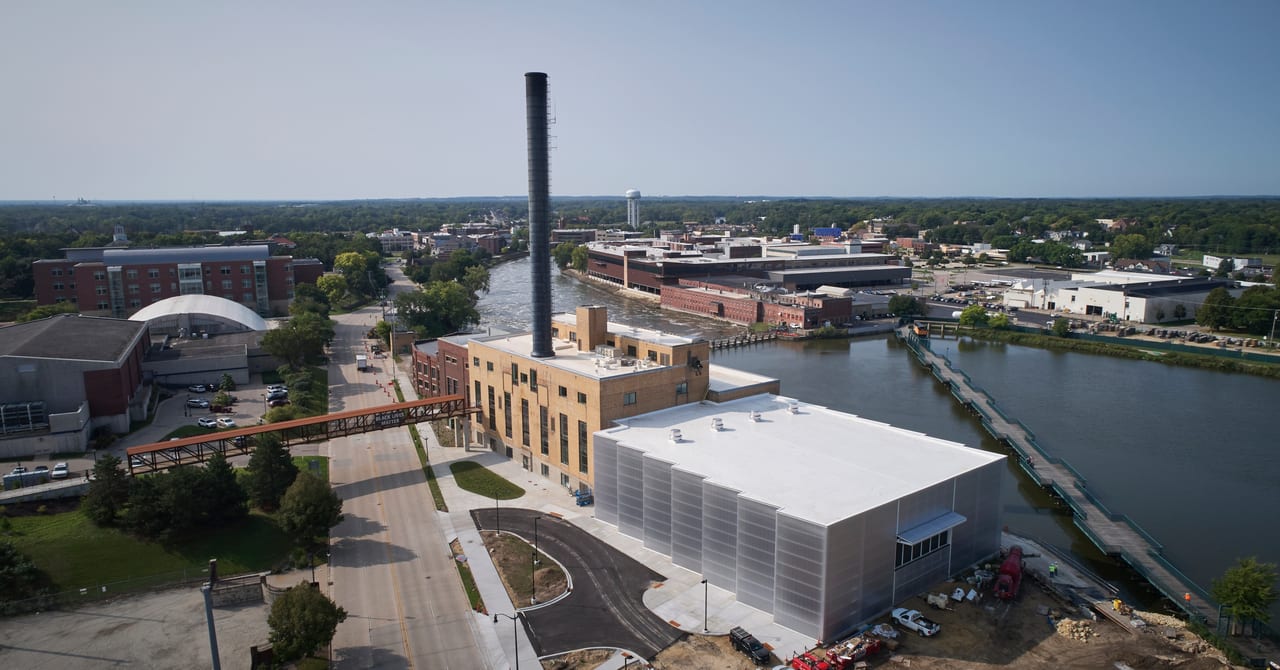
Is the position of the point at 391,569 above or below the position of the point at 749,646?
below

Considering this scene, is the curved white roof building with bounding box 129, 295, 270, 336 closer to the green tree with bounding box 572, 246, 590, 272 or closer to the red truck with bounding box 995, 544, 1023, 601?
the red truck with bounding box 995, 544, 1023, 601

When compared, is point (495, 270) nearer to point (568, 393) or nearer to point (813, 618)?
point (568, 393)

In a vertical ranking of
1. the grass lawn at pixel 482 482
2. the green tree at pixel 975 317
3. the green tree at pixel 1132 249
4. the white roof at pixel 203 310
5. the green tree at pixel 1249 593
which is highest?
the green tree at pixel 1132 249

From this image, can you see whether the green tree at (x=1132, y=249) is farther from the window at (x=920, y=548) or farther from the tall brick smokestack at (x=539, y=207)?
the window at (x=920, y=548)

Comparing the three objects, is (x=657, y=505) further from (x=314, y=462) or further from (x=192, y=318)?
(x=192, y=318)

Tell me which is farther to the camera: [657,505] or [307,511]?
[657,505]

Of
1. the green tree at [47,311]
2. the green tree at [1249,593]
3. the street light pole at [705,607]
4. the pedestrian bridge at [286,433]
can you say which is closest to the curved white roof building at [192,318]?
the green tree at [47,311]

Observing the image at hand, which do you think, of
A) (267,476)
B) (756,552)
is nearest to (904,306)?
(756,552)
